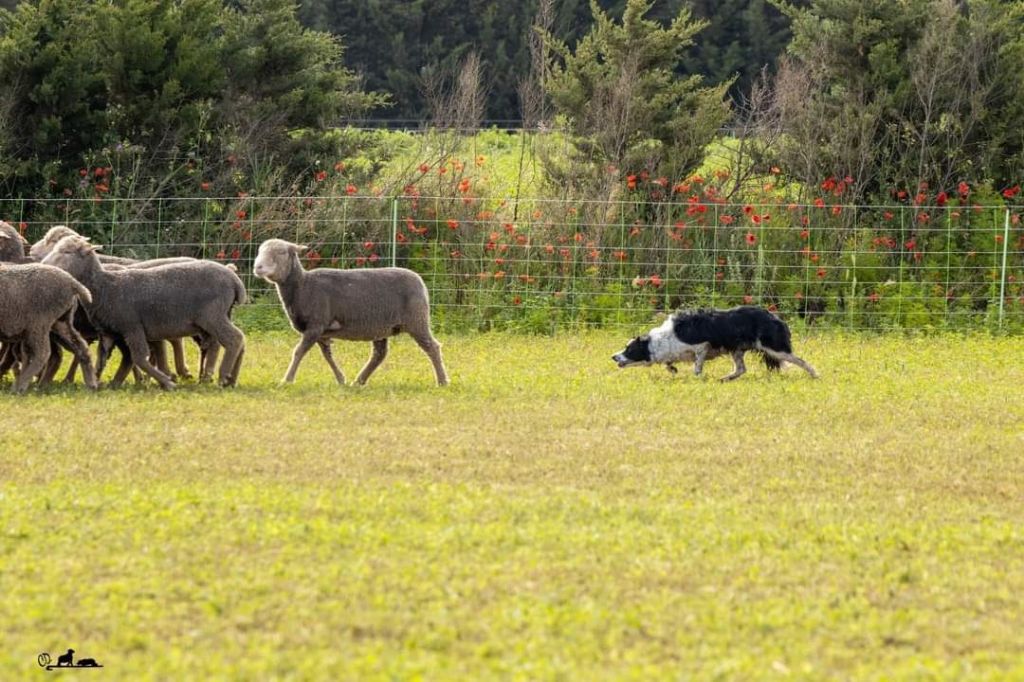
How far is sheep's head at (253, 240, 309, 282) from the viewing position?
47.9ft

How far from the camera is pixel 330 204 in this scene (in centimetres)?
2264

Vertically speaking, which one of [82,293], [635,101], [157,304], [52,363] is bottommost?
[52,363]

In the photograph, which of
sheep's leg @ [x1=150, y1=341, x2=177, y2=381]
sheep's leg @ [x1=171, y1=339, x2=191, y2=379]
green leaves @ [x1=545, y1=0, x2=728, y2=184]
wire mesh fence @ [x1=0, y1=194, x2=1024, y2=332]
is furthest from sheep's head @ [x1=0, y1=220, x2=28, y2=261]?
green leaves @ [x1=545, y1=0, x2=728, y2=184]

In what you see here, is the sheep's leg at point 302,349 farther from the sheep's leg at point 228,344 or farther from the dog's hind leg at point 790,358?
the dog's hind leg at point 790,358

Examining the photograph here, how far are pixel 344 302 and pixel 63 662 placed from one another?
882 centimetres

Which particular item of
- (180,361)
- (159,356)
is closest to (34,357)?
(159,356)

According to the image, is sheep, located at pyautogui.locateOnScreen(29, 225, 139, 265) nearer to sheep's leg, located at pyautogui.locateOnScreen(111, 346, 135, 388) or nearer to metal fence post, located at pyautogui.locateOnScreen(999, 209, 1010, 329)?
sheep's leg, located at pyautogui.locateOnScreen(111, 346, 135, 388)

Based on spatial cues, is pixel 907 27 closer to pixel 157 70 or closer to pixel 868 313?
Result: pixel 868 313

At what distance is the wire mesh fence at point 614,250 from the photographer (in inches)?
848

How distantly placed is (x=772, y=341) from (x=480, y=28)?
36647 millimetres

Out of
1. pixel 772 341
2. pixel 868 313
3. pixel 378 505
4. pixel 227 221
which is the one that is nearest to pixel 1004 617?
pixel 378 505

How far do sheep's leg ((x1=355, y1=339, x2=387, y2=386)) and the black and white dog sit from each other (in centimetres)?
263

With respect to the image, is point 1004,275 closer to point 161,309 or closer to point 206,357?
point 206,357

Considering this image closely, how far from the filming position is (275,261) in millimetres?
14703
